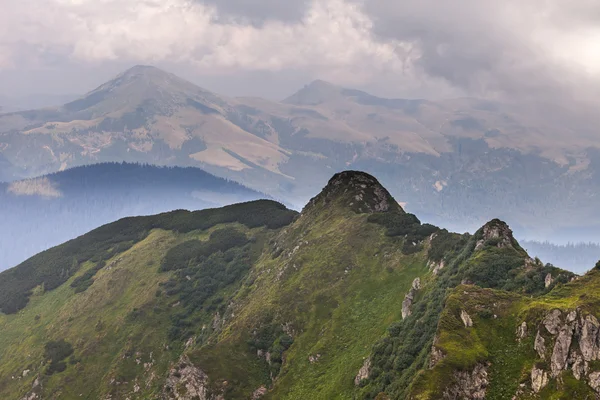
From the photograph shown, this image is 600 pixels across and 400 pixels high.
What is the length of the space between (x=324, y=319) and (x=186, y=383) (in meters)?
31.8

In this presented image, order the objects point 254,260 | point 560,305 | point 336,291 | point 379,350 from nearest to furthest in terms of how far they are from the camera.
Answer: point 560,305 → point 379,350 → point 336,291 → point 254,260

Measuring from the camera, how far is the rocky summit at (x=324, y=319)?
183 ft

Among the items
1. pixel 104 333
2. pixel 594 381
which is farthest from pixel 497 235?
pixel 104 333

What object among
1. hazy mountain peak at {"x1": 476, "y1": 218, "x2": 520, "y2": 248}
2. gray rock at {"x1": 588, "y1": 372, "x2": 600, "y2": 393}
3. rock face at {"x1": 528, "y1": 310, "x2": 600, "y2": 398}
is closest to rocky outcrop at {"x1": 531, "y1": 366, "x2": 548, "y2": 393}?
rock face at {"x1": 528, "y1": 310, "x2": 600, "y2": 398}

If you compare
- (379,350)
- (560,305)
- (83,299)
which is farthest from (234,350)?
(83,299)

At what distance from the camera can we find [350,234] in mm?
139250

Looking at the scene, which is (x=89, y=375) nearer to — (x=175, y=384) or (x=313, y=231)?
(x=175, y=384)

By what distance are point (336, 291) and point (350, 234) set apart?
24.5m

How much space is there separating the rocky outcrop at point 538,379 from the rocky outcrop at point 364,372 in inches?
1310

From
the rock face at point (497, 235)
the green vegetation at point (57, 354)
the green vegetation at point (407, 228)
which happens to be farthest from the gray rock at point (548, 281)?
the green vegetation at point (57, 354)

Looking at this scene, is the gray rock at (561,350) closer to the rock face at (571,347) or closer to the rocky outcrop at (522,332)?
the rock face at (571,347)

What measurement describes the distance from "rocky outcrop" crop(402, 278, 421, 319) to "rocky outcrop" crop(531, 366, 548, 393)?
42098mm

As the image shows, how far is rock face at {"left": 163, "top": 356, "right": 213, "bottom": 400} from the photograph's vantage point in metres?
97.5

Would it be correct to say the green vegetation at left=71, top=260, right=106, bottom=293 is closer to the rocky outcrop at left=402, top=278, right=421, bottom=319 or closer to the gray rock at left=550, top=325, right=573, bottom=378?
the rocky outcrop at left=402, top=278, right=421, bottom=319
